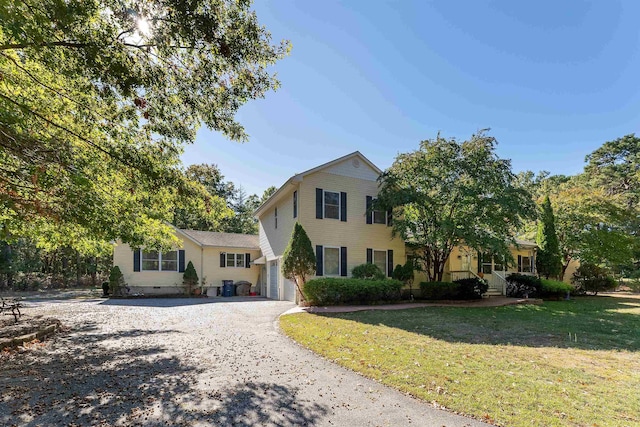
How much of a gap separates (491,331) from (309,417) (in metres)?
6.92

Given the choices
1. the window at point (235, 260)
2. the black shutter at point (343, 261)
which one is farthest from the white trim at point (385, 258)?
the window at point (235, 260)

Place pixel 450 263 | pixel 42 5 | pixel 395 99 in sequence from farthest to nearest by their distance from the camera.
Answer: pixel 450 263 → pixel 395 99 → pixel 42 5

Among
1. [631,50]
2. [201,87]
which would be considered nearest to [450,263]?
[631,50]

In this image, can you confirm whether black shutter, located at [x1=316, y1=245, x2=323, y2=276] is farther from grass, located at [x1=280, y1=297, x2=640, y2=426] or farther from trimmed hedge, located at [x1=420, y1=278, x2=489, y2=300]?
trimmed hedge, located at [x1=420, y1=278, x2=489, y2=300]

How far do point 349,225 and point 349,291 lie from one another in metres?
3.76

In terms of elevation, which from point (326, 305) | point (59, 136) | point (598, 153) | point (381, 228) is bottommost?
point (326, 305)

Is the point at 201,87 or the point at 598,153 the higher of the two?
the point at 598,153

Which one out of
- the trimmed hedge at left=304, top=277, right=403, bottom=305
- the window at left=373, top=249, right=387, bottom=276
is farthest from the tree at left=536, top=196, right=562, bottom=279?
the trimmed hedge at left=304, top=277, right=403, bottom=305

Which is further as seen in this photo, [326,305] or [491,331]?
[326,305]

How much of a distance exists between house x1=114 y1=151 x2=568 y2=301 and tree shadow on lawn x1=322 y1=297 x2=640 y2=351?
14.4 feet

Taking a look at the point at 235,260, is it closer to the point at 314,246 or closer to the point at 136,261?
the point at 136,261

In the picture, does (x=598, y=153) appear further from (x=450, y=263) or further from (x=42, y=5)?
(x=42, y=5)

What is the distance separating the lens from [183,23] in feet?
16.8

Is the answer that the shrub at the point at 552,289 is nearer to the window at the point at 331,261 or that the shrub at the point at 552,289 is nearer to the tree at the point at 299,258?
the window at the point at 331,261
